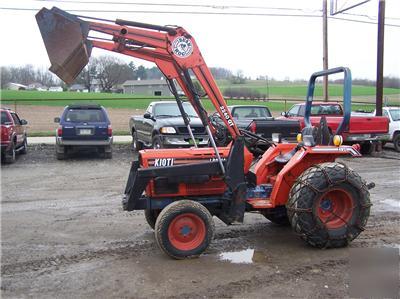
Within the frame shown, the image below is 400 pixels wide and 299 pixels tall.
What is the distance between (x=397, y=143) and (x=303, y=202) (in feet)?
47.3

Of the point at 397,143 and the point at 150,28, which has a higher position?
the point at 150,28

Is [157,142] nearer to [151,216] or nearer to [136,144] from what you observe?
[136,144]

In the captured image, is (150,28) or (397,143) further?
(397,143)

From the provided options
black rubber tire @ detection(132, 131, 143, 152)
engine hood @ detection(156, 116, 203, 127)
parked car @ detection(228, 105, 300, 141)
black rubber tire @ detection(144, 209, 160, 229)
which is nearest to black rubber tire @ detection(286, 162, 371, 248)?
black rubber tire @ detection(144, 209, 160, 229)

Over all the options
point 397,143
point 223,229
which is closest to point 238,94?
point 397,143

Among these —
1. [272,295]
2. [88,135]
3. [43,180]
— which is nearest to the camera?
[272,295]

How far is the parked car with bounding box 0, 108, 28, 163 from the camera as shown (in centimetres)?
1386

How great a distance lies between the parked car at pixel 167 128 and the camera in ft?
46.4

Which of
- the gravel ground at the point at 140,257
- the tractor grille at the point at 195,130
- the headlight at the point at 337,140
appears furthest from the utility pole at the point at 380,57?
the headlight at the point at 337,140

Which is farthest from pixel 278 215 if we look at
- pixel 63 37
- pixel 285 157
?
pixel 63 37

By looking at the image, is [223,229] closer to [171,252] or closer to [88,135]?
[171,252]

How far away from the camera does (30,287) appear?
476 cm

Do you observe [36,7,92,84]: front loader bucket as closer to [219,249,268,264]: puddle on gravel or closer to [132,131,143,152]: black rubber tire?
[219,249,268,264]: puddle on gravel

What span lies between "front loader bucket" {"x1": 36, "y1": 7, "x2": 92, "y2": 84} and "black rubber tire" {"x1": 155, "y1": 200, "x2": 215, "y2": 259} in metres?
1.95
